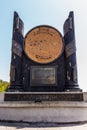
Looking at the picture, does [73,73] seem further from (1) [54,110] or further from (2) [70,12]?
(2) [70,12]

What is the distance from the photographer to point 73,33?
43.6ft

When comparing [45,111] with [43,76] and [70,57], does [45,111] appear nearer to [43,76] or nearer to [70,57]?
[43,76]

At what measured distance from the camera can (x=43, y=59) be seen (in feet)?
42.9

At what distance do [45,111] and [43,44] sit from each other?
4508mm

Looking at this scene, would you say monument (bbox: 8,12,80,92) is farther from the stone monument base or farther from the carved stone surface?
the stone monument base

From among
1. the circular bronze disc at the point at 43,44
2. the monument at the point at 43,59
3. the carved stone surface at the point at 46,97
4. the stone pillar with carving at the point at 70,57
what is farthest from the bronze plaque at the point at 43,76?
the carved stone surface at the point at 46,97

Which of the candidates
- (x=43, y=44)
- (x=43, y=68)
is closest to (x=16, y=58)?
(x=43, y=68)

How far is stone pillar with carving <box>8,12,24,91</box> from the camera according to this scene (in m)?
12.7

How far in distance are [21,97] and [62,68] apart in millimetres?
3218

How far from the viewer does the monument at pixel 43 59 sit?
1266 centimetres

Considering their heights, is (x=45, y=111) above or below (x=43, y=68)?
below

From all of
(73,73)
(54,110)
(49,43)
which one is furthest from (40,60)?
(54,110)

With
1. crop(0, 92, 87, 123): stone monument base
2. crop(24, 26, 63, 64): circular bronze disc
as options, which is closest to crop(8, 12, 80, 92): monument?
crop(24, 26, 63, 64): circular bronze disc

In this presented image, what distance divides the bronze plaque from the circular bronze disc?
0.56m
